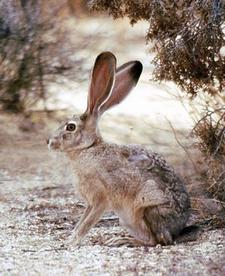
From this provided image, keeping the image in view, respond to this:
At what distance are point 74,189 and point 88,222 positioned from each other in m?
1.56

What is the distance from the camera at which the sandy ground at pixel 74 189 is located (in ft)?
12.7

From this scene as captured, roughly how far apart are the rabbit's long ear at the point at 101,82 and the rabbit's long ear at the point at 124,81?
4 centimetres

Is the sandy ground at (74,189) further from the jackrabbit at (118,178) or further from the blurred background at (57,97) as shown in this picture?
the jackrabbit at (118,178)

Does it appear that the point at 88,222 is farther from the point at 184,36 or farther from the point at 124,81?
the point at 184,36

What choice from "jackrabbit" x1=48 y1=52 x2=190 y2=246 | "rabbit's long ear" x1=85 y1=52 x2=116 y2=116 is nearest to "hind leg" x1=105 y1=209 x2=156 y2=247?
"jackrabbit" x1=48 y1=52 x2=190 y2=246

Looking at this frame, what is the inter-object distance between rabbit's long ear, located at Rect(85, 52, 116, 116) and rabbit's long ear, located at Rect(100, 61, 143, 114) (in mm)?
43

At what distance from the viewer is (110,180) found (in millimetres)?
4387

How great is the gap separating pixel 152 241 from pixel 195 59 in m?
0.89

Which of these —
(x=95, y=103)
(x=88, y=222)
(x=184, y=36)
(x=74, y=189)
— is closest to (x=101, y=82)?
(x=95, y=103)

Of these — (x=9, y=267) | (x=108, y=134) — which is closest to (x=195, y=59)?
(x=9, y=267)

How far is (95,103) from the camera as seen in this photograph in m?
4.54

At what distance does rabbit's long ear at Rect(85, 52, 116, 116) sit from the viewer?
177 inches

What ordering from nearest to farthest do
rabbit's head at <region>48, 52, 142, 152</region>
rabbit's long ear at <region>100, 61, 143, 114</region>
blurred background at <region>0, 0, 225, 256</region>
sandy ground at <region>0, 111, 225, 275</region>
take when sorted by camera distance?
1. sandy ground at <region>0, 111, 225, 275</region>
2. rabbit's head at <region>48, 52, 142, 152</region>
3. rabbit's long ear at <region>100, 61, 143, 114</region>
4. blurred background at <region>0, 0, 225, 256</region>

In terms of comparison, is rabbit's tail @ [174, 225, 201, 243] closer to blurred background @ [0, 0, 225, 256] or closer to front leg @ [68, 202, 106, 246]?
front leg @ [68, 202, 106, 246]
